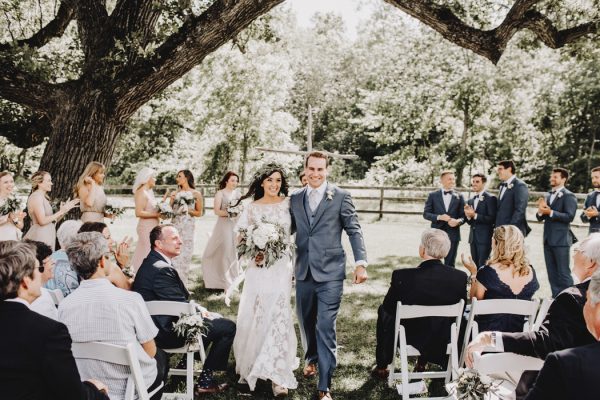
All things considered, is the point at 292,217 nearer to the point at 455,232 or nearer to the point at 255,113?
the point at 455,232

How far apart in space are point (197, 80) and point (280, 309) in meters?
22.4

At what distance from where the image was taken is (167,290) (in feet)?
14.0

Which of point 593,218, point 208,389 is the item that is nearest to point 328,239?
point 208,389

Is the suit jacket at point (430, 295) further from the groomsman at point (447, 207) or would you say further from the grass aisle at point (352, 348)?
the groomsman at point (447, 207)

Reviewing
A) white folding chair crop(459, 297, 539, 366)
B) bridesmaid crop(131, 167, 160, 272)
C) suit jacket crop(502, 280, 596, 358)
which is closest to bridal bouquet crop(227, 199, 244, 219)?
bridesmaid crop(131, 167, 160, 272)

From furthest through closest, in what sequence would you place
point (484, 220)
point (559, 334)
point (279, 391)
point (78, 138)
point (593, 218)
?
point (484, 220), point (593, 218), point (78, 138), point (279, 391), point (559, 334)

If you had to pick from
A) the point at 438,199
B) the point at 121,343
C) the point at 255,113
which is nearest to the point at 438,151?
the point at 255,113

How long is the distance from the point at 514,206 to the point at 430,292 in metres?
4.26

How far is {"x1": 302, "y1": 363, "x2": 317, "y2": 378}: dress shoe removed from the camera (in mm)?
5027

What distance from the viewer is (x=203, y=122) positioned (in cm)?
2673

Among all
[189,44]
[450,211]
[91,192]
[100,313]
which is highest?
[189,44]

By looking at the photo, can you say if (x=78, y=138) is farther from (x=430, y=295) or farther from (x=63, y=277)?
(x=430, y=295)

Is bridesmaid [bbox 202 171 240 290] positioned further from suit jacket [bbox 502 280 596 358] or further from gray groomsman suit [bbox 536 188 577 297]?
suit jacket [bbox 502 280 596 358]

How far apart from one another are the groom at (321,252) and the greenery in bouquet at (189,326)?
4.03 ft
